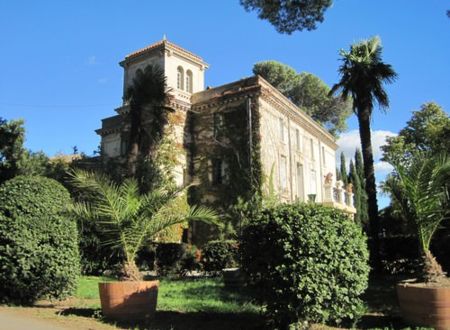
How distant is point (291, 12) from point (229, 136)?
549 inches

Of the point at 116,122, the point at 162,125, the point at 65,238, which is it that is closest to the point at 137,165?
the point at 162,125

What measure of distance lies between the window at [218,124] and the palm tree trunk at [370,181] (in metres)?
9.10

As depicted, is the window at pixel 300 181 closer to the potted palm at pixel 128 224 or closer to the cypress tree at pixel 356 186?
the cypress tree at pixel 356 186

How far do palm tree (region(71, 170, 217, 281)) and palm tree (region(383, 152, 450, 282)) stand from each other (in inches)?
145

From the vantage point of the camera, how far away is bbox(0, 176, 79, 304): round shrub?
9453mm

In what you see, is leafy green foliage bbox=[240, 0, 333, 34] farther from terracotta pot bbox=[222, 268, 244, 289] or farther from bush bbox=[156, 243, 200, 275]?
bush bbox=[156, 243, 200, 275]

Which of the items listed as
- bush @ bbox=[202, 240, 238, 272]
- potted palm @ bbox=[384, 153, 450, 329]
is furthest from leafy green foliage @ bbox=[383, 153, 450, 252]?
bush @ bbox=[202, 240, 238, 272]

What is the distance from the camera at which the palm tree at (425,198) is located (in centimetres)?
777

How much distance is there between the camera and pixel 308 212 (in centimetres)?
689

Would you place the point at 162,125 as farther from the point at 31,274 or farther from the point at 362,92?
the point at 31,274

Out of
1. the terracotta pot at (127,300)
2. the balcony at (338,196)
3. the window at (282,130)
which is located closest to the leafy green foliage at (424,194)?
the terracotta pot at (127,300)

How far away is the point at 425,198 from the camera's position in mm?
7895

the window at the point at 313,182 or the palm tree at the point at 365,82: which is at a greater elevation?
the palm tree at the point at 365,82

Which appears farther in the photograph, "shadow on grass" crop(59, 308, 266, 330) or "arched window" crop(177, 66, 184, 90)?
"arched window" crop(177, 66, 184, 90)
